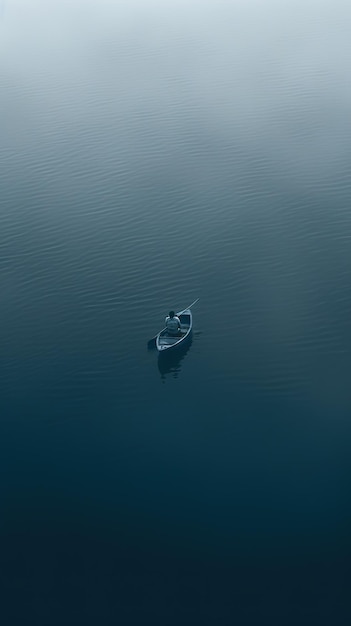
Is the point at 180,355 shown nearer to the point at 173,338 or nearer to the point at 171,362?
the point at 171,362

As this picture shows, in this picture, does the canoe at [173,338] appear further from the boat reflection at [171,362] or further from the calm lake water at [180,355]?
the calm lake water at [180,355]

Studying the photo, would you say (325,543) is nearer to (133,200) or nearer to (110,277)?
(110,277)

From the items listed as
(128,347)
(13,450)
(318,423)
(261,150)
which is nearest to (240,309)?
(128,347)

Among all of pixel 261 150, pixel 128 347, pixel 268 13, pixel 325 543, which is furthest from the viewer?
pixel 268 13

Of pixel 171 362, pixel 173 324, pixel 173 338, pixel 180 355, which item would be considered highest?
pixel 173 324

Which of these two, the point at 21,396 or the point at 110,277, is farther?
the point at 110,277

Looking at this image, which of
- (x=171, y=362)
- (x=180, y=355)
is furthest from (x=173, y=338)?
(x=171, y=362)
